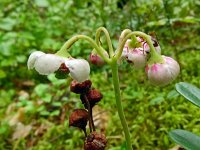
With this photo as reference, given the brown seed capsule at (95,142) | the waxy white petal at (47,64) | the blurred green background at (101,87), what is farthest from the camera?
the blurred green background at (101,87)

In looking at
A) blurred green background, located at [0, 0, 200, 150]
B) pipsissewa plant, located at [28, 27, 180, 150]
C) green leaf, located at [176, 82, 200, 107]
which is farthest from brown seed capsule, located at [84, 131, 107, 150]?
blurred green background, located at [0, 0, 200, 150]

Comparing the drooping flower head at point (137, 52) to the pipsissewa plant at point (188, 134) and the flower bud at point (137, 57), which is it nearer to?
the flower bud at point (137, 57)

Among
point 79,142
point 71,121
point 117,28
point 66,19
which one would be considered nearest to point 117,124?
point 79,142

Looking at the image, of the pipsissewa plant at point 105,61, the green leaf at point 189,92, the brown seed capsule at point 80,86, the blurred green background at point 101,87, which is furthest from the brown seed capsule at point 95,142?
the blurred green background at point 101,87

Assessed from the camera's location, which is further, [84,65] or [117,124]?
[117,124]

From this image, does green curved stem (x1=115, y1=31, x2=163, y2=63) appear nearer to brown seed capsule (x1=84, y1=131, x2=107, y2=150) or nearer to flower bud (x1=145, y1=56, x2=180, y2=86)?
flower bud (x1=145, y1=56, x2=180, y2=86)

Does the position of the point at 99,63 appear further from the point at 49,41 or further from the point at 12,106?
the point at 49,41
